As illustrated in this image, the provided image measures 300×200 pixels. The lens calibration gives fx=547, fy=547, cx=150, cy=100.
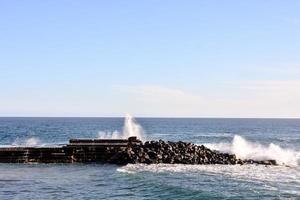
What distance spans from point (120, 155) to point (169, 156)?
386 cm

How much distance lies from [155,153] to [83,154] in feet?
19.4

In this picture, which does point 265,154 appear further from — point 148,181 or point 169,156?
point 148,181

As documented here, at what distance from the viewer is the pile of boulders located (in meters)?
42.4

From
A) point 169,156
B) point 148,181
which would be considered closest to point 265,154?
point 169,156

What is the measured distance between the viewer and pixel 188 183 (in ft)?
106

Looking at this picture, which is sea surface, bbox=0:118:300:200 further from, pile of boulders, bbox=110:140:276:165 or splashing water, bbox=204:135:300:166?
splashing water, bbox=204:135:300:166

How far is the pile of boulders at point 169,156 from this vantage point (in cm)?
4244

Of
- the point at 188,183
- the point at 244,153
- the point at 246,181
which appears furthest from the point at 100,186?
the point at 244,153

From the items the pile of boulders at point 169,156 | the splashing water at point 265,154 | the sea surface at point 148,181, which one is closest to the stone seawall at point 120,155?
the pile of boulders at point 169,156

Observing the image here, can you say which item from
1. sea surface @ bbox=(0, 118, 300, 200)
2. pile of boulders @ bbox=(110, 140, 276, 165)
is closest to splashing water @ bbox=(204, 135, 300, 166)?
pile of boulders @ bbox=(110, 140, 276, 165)

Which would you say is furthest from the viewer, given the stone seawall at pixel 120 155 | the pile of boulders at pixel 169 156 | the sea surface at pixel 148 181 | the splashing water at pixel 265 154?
the splashing water at pixel 265 154

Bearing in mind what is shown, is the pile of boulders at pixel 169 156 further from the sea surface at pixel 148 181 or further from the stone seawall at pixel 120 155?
the sea surface at pixel 148 181

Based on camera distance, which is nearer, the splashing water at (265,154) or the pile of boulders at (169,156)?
the pile of boulders at (169,156)

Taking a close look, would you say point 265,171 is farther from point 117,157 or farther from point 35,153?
point 35,153
